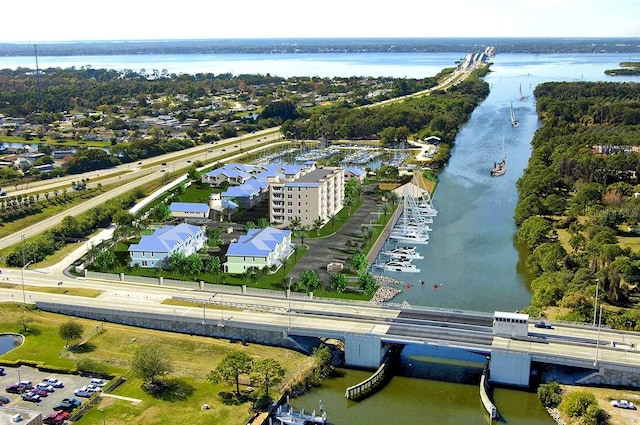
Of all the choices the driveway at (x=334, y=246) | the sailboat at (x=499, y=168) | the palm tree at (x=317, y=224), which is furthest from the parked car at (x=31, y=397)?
the sailboat at (x=499, y=168)

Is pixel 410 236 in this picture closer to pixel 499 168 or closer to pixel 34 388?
pixel 499 168

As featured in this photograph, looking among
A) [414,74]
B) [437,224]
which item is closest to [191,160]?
[437,224]

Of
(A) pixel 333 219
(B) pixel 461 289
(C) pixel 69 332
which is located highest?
(A) pixel 333 219

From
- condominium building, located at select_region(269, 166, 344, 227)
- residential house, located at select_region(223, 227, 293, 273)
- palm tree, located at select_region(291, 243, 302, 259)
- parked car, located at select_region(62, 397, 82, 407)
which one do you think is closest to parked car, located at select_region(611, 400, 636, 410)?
parked car, located at select_region(62, 397, 82, 407)

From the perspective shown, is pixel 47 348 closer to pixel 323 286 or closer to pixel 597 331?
pixel 323 286

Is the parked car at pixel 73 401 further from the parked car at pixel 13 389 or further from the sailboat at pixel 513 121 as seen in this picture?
the sailboat at pixel 513 121

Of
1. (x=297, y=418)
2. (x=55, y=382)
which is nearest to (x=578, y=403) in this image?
(x=297, y=418)

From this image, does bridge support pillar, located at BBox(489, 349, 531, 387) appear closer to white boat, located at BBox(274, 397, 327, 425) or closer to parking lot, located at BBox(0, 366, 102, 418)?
white boat, located at BBox(274, 397, 327, 425)
